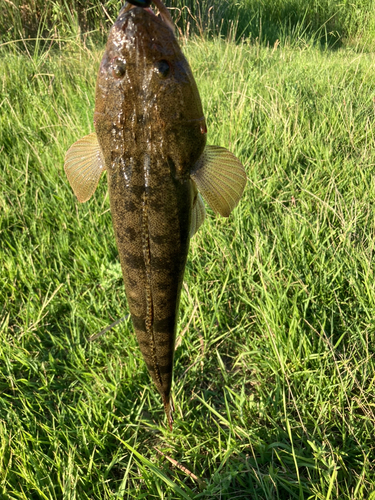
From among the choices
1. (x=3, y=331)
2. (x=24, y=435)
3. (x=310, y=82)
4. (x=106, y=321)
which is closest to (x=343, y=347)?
(x=106, y=321)

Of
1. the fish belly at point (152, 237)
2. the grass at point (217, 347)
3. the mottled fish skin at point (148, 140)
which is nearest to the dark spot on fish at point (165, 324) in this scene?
the fish belly at point (152, 237)

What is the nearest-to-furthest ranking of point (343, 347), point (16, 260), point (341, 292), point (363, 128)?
point (343, 347)
point (341, 292)
point (16, 260)
point (363, 128)

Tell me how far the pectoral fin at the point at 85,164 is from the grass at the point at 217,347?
40.6 inches

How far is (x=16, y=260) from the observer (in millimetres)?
2539

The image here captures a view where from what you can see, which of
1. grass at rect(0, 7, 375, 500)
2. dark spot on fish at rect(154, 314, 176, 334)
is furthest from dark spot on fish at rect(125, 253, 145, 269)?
grass at rect(0, 7, 375, 500)

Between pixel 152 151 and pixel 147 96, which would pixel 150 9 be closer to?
pixel 147 96

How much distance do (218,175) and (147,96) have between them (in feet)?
0.92

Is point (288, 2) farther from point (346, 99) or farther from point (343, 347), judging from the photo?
point (343, 347)

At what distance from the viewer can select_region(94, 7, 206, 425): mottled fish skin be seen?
0.94 metres

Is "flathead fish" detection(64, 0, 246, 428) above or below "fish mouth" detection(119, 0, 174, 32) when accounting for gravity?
below

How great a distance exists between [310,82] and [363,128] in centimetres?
118

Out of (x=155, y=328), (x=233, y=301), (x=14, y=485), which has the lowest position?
(x=14, y=485)

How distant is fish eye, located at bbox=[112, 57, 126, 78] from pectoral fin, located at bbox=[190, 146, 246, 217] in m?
0.29

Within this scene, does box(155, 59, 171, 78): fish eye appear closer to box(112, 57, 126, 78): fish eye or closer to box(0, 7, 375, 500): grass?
box(112, 57, 126, 78): fish eye
